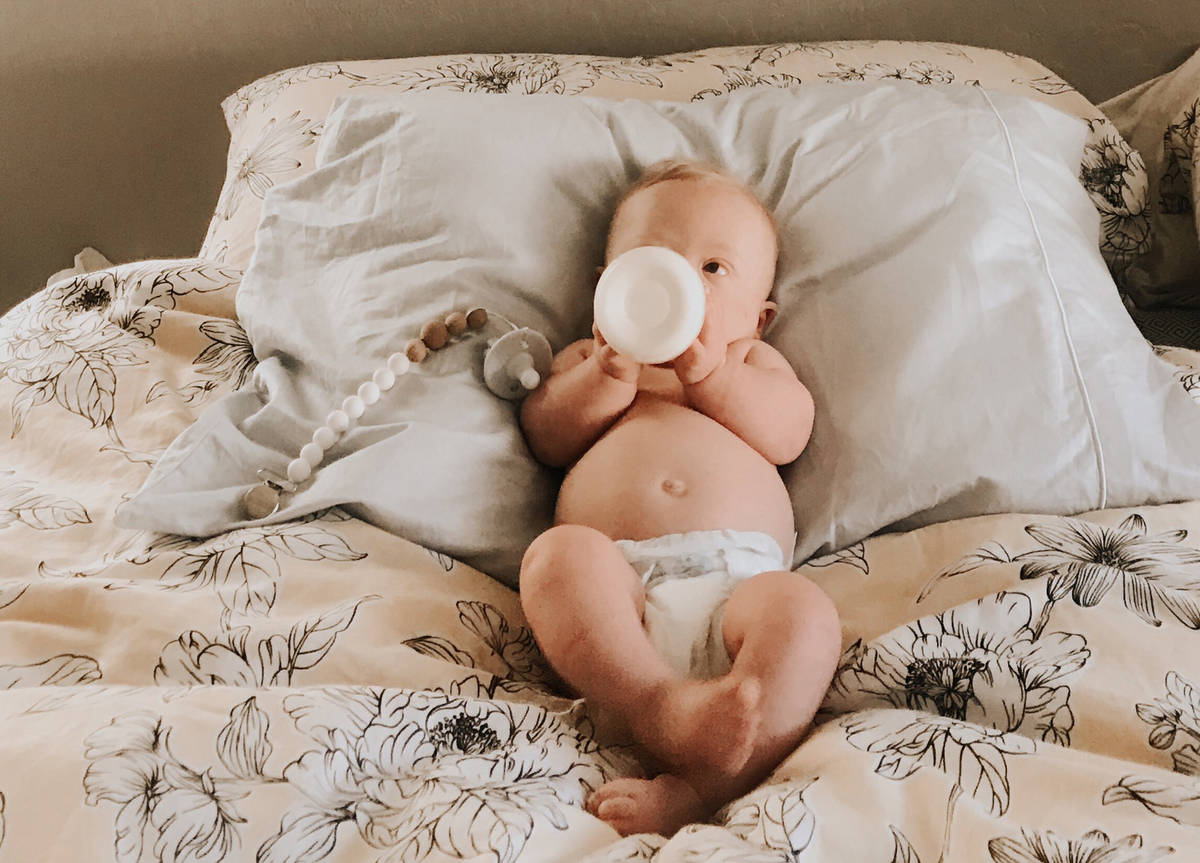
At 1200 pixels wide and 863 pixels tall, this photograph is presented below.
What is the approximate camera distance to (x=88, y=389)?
97 cm

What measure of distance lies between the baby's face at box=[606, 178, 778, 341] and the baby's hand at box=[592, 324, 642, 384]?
123mm

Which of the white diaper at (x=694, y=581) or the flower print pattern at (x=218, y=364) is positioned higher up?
the flower print pattern at (x=218, y=364)

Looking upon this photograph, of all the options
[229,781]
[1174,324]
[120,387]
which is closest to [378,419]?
[120,387]

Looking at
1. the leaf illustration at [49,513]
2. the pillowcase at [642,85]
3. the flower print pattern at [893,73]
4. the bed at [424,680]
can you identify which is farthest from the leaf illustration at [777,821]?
the flower print pattern at [893,73]

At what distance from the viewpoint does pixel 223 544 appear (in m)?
0.80

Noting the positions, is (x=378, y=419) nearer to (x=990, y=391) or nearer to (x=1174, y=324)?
(x=990, y=391)

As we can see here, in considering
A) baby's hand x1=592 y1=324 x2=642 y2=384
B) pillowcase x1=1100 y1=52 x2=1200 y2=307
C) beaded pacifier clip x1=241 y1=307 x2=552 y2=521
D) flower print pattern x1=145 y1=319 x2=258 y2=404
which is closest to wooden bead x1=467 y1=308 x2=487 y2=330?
beaded pacifier clip x1=241 y1=307 x2=552 y2=521

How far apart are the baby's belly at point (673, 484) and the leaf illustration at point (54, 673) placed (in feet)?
1.37

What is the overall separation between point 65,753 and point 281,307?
549 millimetres

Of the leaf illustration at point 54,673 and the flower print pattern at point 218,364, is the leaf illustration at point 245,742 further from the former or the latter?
the flower print pattern at point 218,364

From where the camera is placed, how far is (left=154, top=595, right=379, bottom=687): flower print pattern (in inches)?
26.8

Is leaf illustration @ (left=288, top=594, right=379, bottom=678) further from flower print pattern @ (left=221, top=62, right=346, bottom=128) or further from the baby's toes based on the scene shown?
flower print pattern @ (left=221, top=62, right=346, bottom=128)

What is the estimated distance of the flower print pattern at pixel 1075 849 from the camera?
501 millimetres

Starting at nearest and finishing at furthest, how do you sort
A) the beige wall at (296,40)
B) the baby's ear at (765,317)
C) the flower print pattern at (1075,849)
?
the flower print pattern at (1075,849) → the baby's ear at (765,317) → the beige wall at (296,40)
